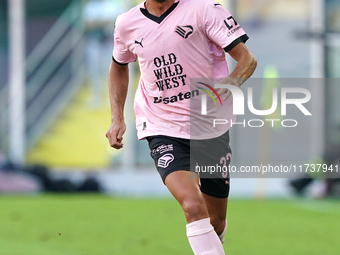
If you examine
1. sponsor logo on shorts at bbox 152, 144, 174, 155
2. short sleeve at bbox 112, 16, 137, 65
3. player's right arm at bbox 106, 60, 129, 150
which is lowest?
sponsor logo on shorts at bbox 152, 144, 174, 155

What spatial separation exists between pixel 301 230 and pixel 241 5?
25.4ft

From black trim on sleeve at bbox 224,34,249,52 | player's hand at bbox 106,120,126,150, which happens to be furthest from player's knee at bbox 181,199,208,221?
black trim on sleeve at bbox 224,34,249,52

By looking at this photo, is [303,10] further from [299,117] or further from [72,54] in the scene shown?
[72,54]

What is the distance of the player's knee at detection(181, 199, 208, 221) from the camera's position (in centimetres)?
437

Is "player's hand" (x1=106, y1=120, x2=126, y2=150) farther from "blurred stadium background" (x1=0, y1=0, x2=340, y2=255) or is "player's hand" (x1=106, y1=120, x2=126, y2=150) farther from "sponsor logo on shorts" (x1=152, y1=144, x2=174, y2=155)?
"blurred stadium background" (x1=0, y1=0, x2=340, y2=255)

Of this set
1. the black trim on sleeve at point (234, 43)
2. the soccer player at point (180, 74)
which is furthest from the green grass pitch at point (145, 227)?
the black trim on sleeve at point (234, 43)

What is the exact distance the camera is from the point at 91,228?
9328 mm

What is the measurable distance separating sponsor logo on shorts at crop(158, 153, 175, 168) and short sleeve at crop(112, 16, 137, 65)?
0.98 meters

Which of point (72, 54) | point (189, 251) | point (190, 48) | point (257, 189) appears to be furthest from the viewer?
point (72, 54)

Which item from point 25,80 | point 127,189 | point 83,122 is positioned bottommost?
point 127,189

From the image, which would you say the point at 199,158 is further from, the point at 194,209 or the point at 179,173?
the point at 194,209

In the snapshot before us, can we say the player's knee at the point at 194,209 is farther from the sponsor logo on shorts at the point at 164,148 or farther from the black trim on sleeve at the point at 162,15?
the black trim on sleeve at the point at 162,15

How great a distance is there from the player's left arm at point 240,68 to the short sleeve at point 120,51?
0.99m

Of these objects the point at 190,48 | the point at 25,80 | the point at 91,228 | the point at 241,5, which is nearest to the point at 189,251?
the point at 91,228
